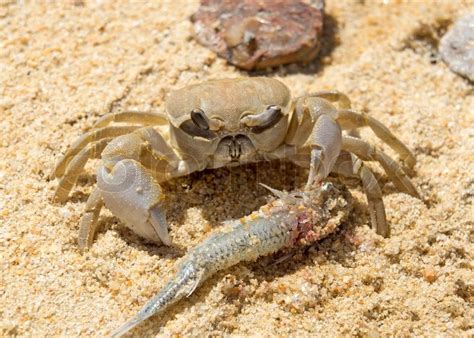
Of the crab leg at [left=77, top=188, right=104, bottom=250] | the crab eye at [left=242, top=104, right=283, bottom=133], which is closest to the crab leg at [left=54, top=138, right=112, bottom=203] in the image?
the crab leg at [left=77, top=188, right=104, bottom=250]

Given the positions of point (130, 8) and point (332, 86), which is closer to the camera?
point (332, 86)

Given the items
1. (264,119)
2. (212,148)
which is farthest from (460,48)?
(212,148)

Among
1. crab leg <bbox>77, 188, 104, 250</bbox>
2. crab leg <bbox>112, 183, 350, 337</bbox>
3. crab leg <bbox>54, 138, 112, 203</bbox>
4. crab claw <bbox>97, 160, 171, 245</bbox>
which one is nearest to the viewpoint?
crab leg <bbox>112, 183, 350, 337</bbox>

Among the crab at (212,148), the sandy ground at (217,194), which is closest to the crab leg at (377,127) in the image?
the crab at (212,148)

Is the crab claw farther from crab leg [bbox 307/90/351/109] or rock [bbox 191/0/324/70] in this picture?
rock [bbox 191/0/324/70]

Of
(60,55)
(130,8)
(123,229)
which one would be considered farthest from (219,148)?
(130,8)

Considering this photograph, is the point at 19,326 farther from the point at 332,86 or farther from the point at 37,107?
the point at 332,86
